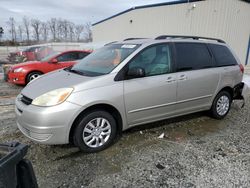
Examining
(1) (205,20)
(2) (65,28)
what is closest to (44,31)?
(2) (65,28)

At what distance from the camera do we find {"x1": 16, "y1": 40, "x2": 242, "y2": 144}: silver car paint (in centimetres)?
298

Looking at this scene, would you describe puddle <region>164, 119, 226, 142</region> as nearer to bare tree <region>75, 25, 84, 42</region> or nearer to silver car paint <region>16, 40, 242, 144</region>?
silver car paint <region>16, 40, 242, 144</region>

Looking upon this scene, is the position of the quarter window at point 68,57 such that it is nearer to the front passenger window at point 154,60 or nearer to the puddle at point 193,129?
the front passenger window at point 154,60

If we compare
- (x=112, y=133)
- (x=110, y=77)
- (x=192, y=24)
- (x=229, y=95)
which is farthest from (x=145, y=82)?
(x=192, y=24)

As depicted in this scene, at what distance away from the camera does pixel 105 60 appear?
389 cm

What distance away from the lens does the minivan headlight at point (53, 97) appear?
2.98m

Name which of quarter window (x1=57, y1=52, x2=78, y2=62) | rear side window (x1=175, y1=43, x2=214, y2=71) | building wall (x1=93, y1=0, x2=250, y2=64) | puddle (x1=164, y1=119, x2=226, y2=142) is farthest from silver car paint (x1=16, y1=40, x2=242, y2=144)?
building wall (x1=93, y1=0, x2=250, y2=64)

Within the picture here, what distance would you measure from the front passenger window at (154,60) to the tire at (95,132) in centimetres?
95

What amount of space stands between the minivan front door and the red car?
17.9 feet

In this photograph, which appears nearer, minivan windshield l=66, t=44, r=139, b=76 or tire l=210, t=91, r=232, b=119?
minivan windshield l=66, t=44, r=139, b=76

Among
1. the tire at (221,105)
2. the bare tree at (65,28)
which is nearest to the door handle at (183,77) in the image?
the tire at (221,105)

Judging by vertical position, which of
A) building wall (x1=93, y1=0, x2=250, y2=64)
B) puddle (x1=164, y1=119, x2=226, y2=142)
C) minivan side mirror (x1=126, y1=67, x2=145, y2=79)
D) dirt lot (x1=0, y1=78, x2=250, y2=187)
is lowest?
dirt lot (x1=0, y1=78, x2=250, y2=187)

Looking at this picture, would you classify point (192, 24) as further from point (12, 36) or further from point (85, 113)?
point (12, 36)

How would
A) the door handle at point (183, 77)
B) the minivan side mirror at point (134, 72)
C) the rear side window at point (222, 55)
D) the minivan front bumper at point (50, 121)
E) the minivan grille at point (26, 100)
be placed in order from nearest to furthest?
the minivan front bumper at point (50, 121) → the minivan grille at point (26, 100) → the minivan side mirror at point (134, 72) → the door handle at point (183, 77) → the rear side window at point (222, 55)
